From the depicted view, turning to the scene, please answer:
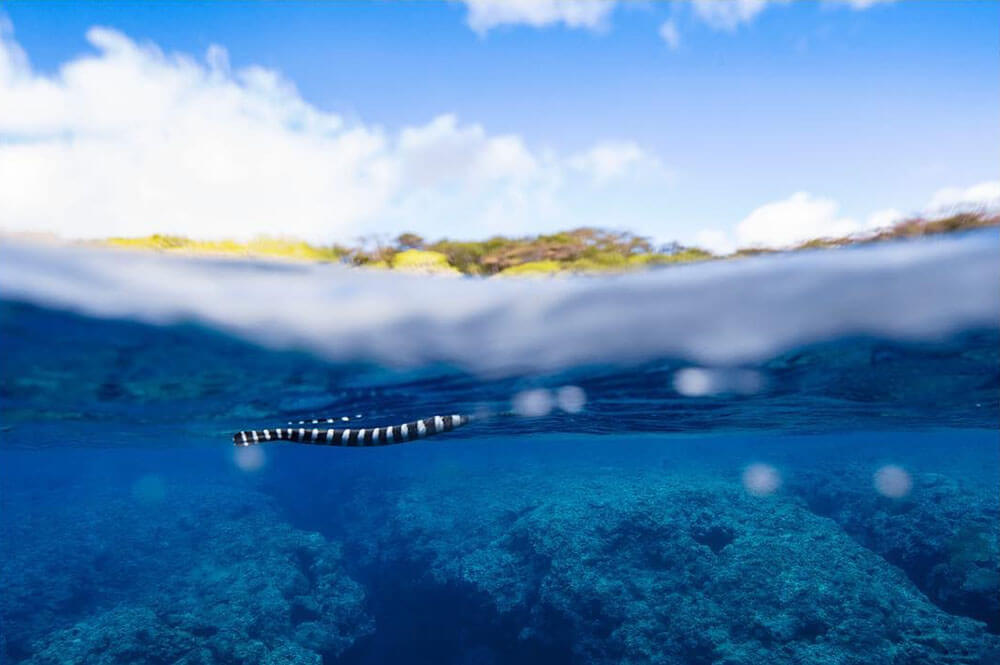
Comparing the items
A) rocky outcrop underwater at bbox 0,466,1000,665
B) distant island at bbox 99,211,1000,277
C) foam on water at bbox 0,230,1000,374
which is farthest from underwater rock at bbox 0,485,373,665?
distant island at bbox 99,211,1000,277

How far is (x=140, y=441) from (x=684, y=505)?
35044 millimetres

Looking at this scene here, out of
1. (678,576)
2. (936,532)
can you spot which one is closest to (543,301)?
(678,576)

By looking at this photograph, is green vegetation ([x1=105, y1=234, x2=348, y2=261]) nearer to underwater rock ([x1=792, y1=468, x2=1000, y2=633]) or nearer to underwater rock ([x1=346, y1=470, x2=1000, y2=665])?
underwater rock ([x1=346, y1=470, x2=1000, y2=665])

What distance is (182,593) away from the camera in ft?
64.6

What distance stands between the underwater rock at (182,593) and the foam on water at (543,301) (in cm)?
1059

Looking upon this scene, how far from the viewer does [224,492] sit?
Answer: 34.1 metres

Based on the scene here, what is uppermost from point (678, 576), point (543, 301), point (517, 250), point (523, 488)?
point (517, 250)

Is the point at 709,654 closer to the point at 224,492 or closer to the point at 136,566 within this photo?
Result: the point at 136,566

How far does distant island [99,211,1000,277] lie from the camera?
878cm

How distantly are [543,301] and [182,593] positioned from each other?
1934 centimetres

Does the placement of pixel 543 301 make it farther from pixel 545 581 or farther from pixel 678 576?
pixel 678 576

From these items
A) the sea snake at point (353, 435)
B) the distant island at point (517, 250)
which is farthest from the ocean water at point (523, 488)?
the sea snake at point (353, 435)

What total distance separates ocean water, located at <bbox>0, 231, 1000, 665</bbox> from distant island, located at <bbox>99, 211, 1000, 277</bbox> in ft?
1.63

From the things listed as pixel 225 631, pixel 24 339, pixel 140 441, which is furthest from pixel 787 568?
pixel 140 441
